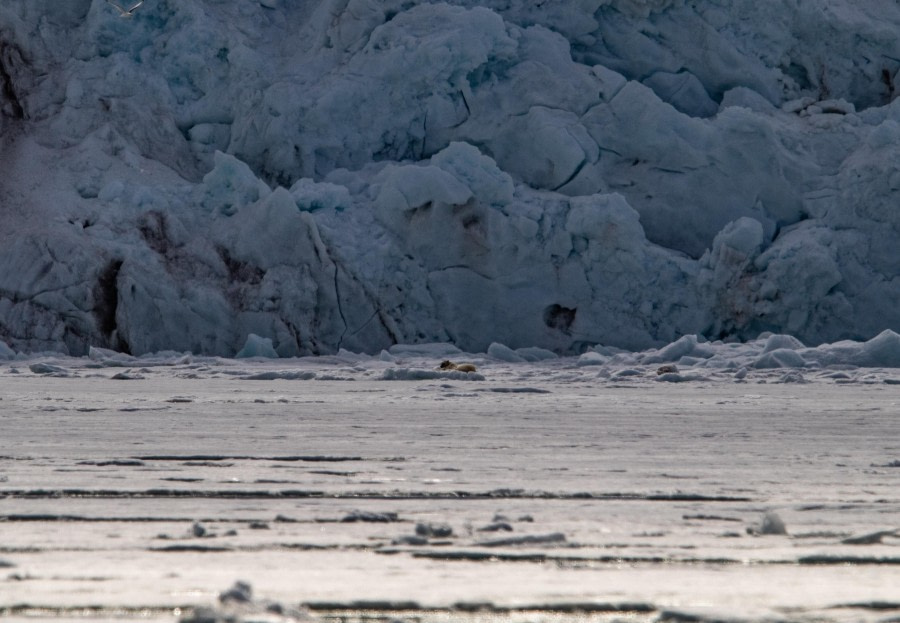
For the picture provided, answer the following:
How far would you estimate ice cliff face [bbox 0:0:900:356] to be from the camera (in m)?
9.34

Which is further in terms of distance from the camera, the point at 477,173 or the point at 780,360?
the point at 477,173

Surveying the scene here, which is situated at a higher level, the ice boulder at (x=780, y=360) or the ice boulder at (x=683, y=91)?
the ice boulder at (x=683, y=91)

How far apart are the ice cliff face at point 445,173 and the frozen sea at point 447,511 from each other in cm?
454

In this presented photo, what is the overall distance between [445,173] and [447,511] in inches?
291

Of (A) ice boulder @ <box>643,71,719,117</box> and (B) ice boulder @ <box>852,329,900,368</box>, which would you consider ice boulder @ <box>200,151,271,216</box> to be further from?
(B) ice boulder @ <box>852,329,900,368</box>

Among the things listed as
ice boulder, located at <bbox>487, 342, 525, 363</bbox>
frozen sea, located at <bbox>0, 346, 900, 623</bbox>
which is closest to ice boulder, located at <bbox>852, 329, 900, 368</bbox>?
ice boulder, located at <bbox>487, 342, 525, 363</bbox>

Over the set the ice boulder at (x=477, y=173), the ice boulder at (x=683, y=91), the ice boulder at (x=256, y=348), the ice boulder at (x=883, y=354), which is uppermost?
the ice boulder at (x=683, y=91)

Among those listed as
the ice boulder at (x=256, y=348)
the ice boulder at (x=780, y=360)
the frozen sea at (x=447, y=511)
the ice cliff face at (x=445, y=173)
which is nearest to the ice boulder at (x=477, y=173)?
the ice cliff face at (x=445, y=173)

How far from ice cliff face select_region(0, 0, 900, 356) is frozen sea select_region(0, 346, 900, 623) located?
454 cm

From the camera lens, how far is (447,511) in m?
2.09

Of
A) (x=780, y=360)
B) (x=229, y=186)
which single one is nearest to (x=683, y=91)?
(x=229, y=186)

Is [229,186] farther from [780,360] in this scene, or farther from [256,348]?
[780,360]

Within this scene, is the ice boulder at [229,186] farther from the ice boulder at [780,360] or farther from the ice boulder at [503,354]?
the ice boulder at [780,360]

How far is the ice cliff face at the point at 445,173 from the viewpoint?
9344 millimetres
